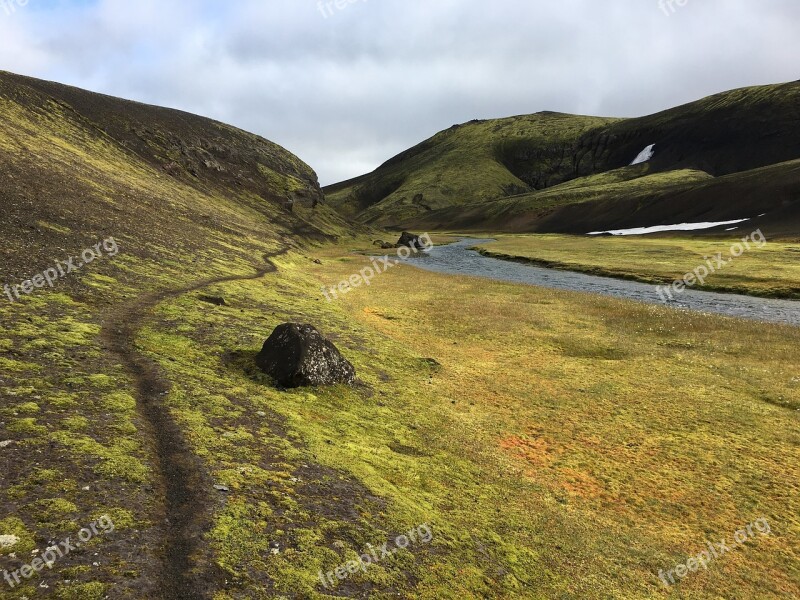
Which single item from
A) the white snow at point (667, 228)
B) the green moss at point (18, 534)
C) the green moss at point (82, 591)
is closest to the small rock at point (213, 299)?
the green moss at point (18, 534)

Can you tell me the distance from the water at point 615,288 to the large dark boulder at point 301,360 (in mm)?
43867

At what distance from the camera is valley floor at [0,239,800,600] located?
387 inches

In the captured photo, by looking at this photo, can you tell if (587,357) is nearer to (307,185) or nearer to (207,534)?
(207,534)

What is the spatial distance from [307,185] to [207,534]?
159490 mm

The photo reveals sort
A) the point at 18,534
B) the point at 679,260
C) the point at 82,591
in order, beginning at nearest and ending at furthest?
the point at 82,591 → the point at 18,534 → the point at 679,260

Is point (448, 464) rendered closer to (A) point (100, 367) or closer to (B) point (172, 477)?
(B) point (172, 477)

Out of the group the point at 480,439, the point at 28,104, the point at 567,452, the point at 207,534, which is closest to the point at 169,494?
the point at 207,534

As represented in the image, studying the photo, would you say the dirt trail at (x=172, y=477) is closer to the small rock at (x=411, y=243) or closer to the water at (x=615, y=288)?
the water at (x=615, y=288)

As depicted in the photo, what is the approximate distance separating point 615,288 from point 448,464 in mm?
57164

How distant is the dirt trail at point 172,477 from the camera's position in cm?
812

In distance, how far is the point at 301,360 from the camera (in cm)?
2059

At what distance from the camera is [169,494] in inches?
406

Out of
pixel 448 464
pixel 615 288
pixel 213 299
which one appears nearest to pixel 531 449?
pixel 448 464

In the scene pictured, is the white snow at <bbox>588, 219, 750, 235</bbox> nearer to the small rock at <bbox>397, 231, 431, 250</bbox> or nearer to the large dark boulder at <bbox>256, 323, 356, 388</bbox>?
the small rock at <bbox>397, 231, 431, 250</bbox>
